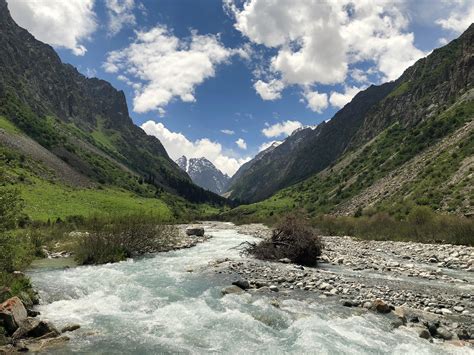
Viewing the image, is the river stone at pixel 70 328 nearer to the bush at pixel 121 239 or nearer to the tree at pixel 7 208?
the tree at pixel 7 208

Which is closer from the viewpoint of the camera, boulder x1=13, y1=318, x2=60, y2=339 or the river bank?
boulder x1=13, y1=318, x2=60, y2=339

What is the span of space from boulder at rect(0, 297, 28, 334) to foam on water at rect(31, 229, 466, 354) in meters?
1.64

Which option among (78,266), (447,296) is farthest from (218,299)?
(78,266)

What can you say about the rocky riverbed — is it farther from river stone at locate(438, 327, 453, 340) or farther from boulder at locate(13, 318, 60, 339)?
boulder at locate(13, 318, 60, 339)

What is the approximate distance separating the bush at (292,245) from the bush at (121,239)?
11695 millimetres

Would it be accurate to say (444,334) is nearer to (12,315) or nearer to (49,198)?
(12,315)

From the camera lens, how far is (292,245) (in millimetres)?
34250

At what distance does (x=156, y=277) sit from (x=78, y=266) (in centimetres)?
834

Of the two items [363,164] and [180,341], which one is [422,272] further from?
[363,164]

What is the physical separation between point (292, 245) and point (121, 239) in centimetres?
1686

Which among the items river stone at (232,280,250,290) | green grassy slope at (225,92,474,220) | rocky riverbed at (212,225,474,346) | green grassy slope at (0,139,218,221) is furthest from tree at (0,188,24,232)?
green grassy slope at (225,92,474,220)

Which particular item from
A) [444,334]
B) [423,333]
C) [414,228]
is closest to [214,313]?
[423,333]

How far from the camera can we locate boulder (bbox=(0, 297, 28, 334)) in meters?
14.6

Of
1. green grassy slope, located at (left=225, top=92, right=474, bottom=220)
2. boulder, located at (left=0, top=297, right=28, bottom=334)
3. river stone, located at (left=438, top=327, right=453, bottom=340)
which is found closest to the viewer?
boulder, located at (left=0, top=297, right=28, bottom=334)
